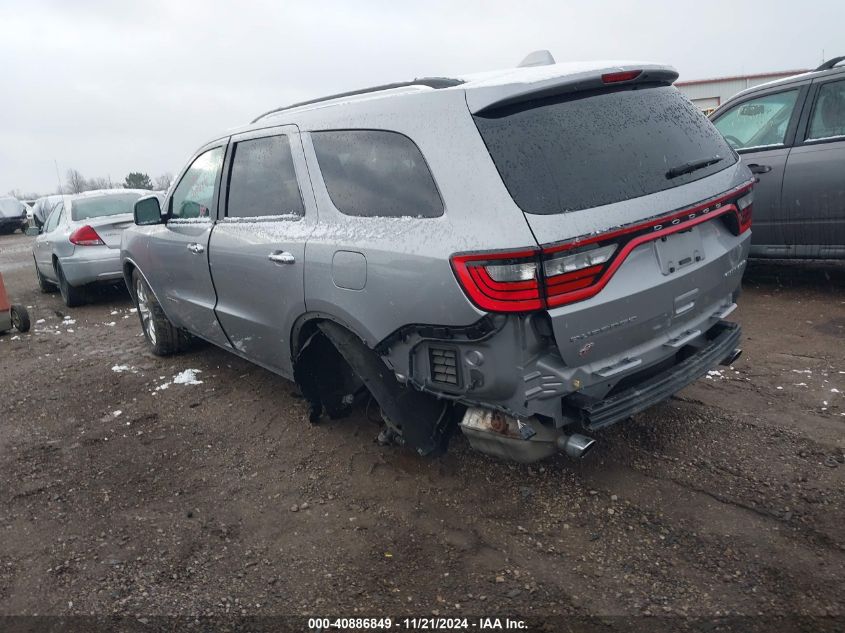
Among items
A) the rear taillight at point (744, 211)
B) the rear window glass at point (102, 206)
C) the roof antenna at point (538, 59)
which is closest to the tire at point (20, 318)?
the rear window glass at point (102, 206)

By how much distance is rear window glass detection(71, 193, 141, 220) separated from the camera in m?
8.55

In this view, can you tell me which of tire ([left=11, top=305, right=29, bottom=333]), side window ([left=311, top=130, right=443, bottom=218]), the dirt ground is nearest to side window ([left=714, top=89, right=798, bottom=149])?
the dirt ground

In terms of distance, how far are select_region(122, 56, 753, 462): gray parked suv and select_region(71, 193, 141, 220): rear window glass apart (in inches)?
243

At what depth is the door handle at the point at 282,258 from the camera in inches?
130

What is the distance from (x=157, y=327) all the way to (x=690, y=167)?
4.46 meters

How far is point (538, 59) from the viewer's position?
3.22 meters

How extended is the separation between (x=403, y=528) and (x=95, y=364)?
4116 mm

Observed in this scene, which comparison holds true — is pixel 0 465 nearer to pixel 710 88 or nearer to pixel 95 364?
pixel 95 364

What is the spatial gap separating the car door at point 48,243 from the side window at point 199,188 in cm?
472

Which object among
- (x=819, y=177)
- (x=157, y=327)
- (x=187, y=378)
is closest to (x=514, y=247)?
(x=187, y=378)

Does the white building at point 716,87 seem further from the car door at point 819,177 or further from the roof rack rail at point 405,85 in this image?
the roof rack rail at point 405,85

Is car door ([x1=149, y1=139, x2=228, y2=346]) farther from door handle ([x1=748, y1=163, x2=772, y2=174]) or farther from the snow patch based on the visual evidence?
door handle ([x1=748, y1=163, x2=772, y2=174])

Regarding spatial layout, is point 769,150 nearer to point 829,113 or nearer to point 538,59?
point 829,113

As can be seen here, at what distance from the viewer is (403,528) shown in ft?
9.51
